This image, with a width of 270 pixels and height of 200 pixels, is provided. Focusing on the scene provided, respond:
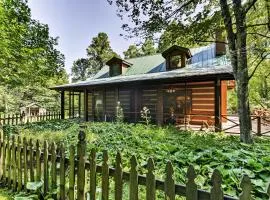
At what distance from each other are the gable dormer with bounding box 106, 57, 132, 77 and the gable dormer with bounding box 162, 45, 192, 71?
16.4ft

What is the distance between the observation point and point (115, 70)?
22.9m

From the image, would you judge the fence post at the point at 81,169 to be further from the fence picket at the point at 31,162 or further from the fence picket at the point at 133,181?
the fence picket at the point at 31,162

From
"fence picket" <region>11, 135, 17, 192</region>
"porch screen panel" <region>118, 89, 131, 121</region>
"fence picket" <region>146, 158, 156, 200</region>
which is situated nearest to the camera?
"fence picket" <region>146, 158, 156, 200</region>

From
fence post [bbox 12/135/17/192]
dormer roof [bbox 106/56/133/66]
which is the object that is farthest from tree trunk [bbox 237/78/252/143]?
dormer roof [bbox 106/56/133/66]

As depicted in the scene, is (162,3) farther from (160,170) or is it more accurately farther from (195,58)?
(195,58)

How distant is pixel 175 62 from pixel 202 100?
3626 millimetres

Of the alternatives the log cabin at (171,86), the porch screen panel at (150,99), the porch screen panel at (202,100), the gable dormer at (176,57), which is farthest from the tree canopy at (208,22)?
the porch screen panel at (150,99)

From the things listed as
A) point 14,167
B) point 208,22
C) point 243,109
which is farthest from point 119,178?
point 208,22

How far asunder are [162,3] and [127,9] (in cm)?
125

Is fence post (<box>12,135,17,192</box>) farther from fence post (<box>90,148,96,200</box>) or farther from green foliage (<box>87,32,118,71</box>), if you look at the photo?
green foliage (<box>87,32,118,71</box>)

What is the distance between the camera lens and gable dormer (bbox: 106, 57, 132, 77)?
22312 millimetres

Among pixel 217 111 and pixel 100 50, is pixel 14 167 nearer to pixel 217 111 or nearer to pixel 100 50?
pixel 217 111

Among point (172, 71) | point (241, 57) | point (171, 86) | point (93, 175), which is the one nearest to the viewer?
point (93, 175)

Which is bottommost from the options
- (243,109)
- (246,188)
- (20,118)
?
(20,118)
